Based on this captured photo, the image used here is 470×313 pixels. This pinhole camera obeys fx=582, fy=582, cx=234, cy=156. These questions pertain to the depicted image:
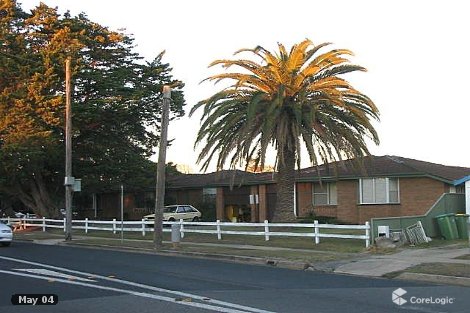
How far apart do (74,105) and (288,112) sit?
14768 millimetres

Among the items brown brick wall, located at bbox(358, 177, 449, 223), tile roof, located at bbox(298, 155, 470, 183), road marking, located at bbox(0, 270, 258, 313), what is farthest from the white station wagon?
road marking, located at bbox(0, 270, 258, 313)

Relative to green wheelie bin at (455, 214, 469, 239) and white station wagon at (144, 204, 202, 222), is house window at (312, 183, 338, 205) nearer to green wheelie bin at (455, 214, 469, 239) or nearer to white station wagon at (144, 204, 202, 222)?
white station wagon at (144, 204, 202, 222)

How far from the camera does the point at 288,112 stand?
26359mm

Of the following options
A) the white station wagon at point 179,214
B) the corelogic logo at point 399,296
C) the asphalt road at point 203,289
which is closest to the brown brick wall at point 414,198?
the white station wagon at point 179,214

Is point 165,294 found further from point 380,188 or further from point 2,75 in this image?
point 2,75

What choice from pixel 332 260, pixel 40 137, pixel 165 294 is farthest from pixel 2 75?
pixel 165 294

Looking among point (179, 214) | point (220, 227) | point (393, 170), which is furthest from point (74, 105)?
point (393, 170)

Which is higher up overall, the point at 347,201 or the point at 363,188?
the point at 363,188

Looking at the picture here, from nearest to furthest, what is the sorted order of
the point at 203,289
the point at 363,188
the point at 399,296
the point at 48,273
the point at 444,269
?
the point at 399,296 → the point at 203,289 → the point at 444,269 → the point at 48,273 → the point at 363,188

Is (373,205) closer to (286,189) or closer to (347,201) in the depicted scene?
(347,201)

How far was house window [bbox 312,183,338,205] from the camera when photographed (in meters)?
35.6

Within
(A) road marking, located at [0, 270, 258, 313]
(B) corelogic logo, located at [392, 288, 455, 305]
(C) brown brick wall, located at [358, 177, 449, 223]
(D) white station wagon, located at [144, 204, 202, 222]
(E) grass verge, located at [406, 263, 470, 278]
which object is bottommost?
(B) corelogic logo, located at [392, 288, 455, 305]
